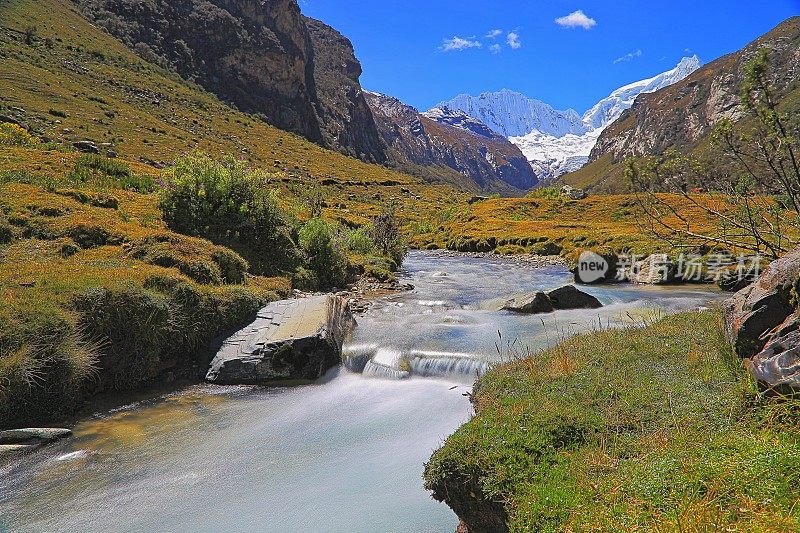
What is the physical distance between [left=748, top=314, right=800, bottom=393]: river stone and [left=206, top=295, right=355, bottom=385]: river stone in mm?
10868

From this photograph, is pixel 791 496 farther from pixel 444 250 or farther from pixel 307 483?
pixel 444 250

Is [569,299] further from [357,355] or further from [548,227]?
[548,227]

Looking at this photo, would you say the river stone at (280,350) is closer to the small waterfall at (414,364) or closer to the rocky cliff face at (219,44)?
the small waterfall at (414,364)

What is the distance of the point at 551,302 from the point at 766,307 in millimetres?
14873

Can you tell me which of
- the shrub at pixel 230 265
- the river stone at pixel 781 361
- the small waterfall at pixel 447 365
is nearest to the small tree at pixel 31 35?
the shrub at pixel 230 265

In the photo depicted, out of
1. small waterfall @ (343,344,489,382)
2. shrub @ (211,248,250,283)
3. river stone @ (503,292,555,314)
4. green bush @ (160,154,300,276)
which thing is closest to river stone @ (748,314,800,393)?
small waterfall @ (343,344,489,382)

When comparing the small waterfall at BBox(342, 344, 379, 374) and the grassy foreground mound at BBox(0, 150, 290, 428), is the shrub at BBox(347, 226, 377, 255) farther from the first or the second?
the small waterfall at BBox(342, 344, 379, 374)

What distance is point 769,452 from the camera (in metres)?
4.72

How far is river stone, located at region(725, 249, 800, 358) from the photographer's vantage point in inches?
279

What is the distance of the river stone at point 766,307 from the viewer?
7082 millimetres

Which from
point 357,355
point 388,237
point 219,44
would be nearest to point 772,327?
point 357,355

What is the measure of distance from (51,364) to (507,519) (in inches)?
402

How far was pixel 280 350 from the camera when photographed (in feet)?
45.4

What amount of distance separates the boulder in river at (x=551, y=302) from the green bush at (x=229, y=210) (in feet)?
37.7
